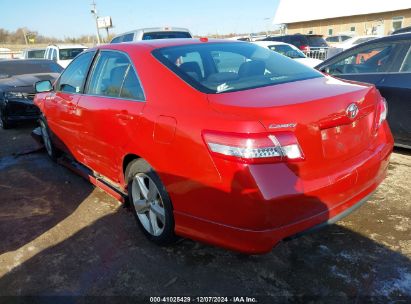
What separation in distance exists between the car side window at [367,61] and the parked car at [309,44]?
9735 millimetres

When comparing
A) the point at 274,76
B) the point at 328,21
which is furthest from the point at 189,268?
the point at 328,21

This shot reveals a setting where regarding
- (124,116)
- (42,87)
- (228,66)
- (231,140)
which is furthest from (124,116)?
(42,87)

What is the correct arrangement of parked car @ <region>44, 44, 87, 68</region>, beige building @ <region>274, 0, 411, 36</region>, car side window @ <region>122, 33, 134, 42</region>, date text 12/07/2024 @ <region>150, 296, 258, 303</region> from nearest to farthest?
1. date text 12/07/2024 @ <region>150, 296, 258, 303</region>
2. car side window @ <region>122, 33, 134, 42</region>
3. parked car @ <region>44, 44, 87, 68</region>
4. beige building @ <region>274, 0, 411, 36</region>

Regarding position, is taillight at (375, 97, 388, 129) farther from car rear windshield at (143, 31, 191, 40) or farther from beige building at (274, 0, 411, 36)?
beige building at (274, 0, 411, 36)

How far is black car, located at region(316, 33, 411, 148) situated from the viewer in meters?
4.37

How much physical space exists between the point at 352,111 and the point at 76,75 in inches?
118

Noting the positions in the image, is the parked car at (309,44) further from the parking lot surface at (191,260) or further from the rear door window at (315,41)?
the parking lot surface at (191,260)

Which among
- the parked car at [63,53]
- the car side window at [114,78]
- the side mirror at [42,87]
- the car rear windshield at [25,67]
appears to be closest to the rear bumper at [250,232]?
the car side window at [114,78]

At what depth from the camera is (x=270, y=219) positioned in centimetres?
213

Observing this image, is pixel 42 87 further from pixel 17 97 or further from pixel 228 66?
pixel 17 97

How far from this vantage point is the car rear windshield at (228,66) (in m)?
2.68

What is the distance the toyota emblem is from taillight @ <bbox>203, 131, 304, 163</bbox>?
0.52 metres

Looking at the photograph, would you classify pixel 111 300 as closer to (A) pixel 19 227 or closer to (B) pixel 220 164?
(B) pixel 220 164

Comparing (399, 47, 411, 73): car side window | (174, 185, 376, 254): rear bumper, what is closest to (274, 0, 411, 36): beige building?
(399, 47, 411, 73): car side window
